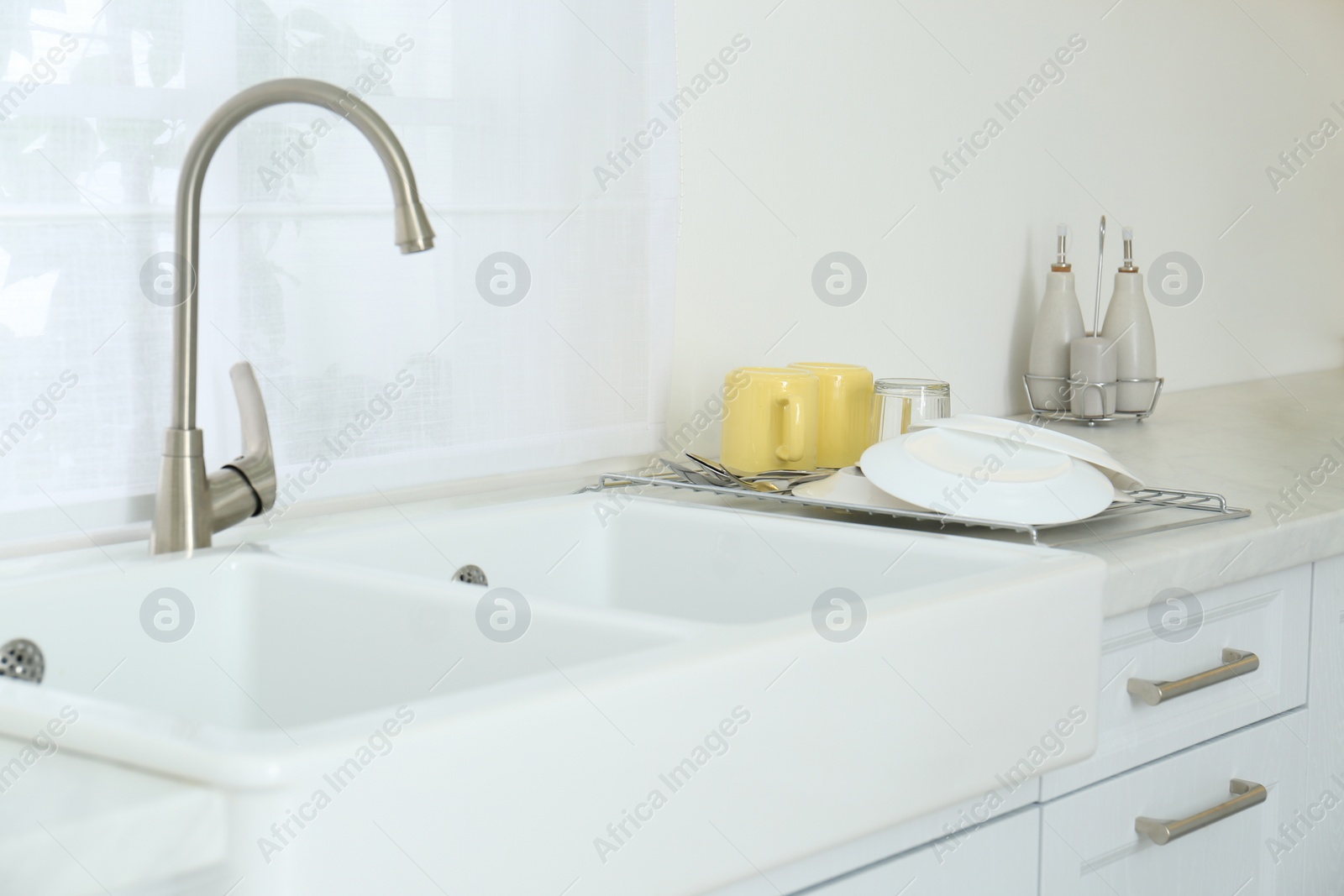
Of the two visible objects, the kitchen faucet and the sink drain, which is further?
the sink drain

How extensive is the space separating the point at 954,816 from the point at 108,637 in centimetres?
61

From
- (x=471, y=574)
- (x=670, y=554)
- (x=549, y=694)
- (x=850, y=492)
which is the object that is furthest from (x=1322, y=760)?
(x=549, y=694)

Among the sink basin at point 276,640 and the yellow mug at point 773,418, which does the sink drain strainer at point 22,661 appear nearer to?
the sink basin at point 276,640

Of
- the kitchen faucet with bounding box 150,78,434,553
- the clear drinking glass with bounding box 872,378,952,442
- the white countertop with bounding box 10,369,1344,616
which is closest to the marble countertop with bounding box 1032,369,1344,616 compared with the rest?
the white countertop with bounding box 10,369,1344,616

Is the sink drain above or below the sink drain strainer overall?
above

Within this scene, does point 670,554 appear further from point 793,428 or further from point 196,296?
point 196,296

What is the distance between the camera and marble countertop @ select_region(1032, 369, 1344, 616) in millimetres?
1073

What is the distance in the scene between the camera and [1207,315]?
7.59ft

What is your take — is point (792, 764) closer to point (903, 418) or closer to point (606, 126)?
point (903, 418)

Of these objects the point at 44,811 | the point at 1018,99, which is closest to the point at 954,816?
the point at 44,811

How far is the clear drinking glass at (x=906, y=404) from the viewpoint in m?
1.36

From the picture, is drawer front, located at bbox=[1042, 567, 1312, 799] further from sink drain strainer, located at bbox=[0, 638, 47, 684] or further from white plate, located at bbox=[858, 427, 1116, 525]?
sink drain strainer, located at bbox=[0, 638, 47, 684]

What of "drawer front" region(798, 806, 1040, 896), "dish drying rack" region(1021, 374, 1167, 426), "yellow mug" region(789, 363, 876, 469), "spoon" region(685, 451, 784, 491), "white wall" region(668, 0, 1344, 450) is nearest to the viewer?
"drawer front" region(798, 806, 1040, 896)

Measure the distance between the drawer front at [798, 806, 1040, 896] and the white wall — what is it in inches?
27.3
